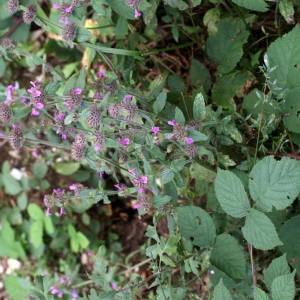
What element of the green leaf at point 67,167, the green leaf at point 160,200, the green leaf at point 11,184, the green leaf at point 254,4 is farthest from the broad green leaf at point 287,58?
the green leaf at point 11,184

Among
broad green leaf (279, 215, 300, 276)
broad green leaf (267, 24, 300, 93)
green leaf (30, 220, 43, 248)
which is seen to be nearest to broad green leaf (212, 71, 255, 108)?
broad green leaf (267, 24, 300, 93)

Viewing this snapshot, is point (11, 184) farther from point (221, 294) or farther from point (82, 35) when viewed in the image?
point (221, 294)

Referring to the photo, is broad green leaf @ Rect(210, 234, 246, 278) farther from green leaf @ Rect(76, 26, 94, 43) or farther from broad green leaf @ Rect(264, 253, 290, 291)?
green leaf @ Rect(76, 26, 94, 43)

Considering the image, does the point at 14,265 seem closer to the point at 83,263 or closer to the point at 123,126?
the point at 83,263

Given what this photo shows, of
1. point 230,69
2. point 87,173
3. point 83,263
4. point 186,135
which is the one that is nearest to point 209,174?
point 186,135

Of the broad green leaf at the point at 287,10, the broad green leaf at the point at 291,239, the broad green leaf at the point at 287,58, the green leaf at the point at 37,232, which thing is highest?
the broad green leaf at the point at 287,10

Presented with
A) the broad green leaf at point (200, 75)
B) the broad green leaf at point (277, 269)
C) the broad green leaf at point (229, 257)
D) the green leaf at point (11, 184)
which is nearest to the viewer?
the broad green leaf at point (277, 269)

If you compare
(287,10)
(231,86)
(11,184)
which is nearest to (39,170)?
(11,184)

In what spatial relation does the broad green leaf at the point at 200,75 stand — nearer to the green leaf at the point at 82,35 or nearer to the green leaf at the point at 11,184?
the green leaf at the point at 82,35
